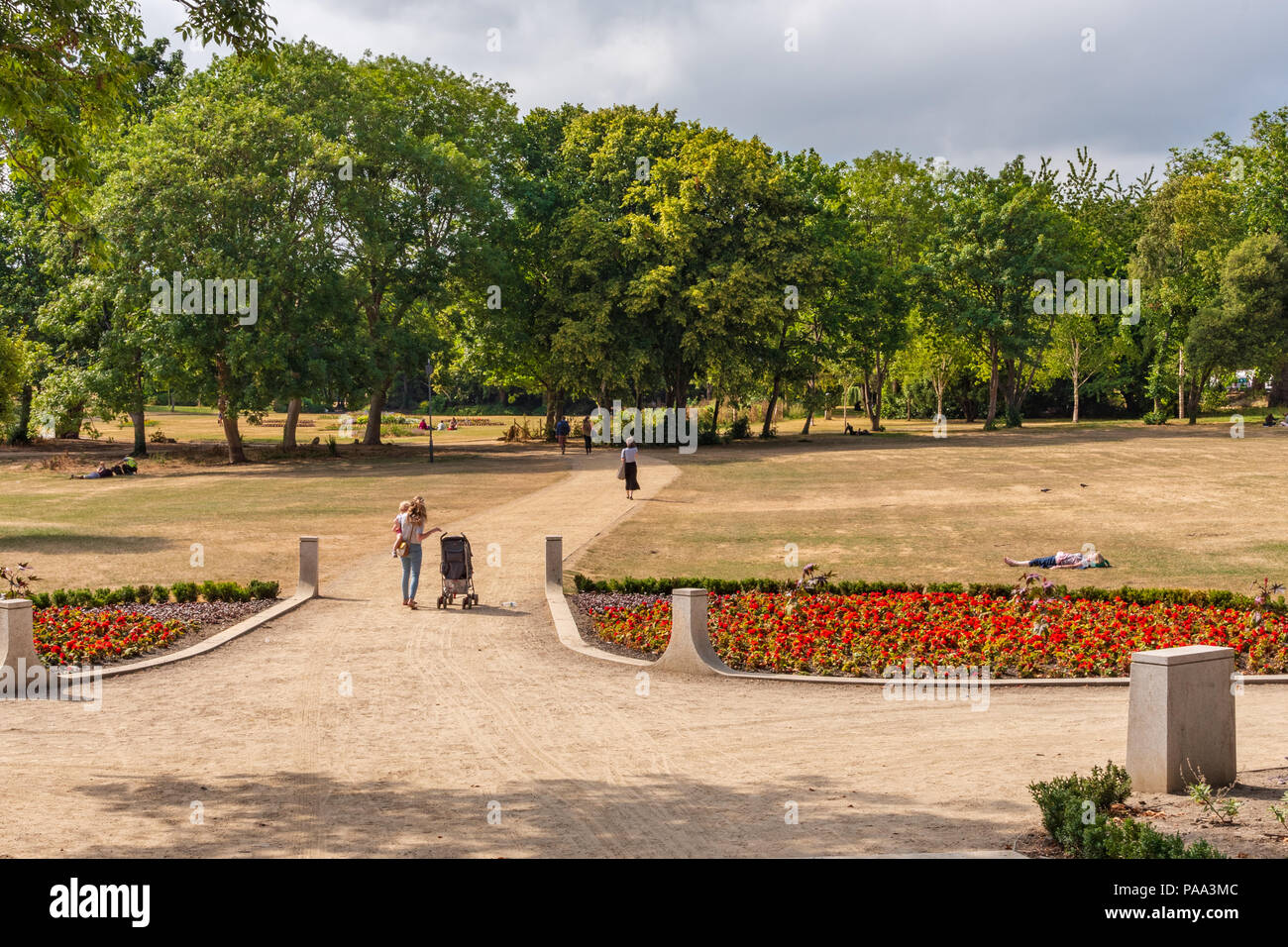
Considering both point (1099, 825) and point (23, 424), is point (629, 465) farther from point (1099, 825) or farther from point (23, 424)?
point (23, 424)

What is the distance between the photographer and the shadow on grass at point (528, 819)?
7.00 m

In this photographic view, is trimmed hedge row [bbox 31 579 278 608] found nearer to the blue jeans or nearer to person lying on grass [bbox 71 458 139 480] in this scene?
the blue jeans

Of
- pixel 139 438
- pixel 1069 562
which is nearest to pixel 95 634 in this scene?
pixel 1069 562

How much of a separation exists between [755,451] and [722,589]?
3696 cm

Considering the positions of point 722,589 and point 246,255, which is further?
point 246,255

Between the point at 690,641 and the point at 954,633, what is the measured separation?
132 inches

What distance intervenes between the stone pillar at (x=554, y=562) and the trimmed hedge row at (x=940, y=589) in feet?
1.02

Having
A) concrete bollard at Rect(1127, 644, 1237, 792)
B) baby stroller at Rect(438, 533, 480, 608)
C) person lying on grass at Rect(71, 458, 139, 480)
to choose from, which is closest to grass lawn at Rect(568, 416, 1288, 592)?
baby stroller at Rect(438, 533, 480, 608)

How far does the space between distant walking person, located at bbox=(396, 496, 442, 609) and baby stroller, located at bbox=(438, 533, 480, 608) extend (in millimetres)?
355

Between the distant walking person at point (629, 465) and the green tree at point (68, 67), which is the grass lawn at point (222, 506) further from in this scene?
the green tree at point (68, 67)

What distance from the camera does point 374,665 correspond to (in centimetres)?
1338

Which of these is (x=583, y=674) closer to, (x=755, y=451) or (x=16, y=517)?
(x=16, y=517)

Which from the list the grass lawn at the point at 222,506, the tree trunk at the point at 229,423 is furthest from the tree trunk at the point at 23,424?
the tree trunk at the point at 229,423
